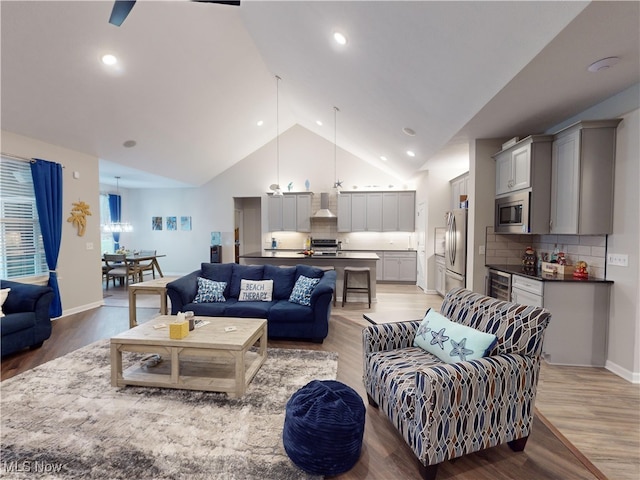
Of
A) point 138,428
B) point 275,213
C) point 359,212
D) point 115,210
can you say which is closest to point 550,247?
point 359,212

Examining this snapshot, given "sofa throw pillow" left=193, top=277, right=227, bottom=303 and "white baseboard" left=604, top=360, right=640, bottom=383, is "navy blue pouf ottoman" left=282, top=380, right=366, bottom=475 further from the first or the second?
"white baseboard" left=604, top=360, right=640, bottom=383

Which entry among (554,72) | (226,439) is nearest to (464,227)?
(554,72)

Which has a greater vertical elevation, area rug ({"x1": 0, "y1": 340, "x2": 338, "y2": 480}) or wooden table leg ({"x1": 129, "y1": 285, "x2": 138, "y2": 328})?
wooden table leg ({"x1": 129, "y1": 285, "x2": 138, "y2": 328})

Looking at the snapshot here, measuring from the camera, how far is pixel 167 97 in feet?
15.6

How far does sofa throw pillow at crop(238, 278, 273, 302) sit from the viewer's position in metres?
4.00

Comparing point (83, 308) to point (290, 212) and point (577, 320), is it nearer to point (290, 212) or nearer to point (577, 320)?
point (290, 212)

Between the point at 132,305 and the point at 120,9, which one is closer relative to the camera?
the point at 120,9

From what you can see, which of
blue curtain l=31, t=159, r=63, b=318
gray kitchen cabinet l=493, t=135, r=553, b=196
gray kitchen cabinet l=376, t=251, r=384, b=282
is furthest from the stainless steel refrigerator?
blue curtain l=31, t=159, r=63, b=318

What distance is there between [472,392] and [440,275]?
4948 mm

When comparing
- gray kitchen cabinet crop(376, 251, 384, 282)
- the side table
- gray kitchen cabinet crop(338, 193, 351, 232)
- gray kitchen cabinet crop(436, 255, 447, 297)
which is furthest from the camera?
gray kitchen cabinet crop(338, 193, 351, 232)

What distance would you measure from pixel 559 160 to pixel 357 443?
3525 mm

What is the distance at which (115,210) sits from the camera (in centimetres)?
892

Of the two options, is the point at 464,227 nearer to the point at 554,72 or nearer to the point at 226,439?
the point at 554,72

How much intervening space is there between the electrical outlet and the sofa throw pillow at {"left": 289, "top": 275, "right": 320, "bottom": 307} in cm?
310
